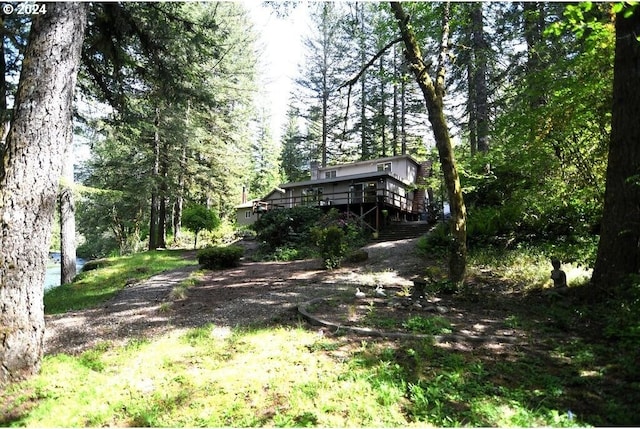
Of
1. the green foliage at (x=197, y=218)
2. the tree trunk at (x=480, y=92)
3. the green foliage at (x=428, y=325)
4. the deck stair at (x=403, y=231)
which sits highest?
the tree trunk at (x=480, y=92)

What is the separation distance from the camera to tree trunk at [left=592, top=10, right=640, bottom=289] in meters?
5.04

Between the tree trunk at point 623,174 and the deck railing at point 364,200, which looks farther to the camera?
the deck railing at point 364,200

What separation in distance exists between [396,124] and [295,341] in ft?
93.6

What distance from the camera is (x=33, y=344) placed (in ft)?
12.5

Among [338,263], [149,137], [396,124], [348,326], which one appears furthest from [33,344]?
[396,124]

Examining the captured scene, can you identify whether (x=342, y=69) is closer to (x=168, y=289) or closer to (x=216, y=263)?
(x=216, y=263)

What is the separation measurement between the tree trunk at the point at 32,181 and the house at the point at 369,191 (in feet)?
51.9

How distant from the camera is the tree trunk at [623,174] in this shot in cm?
504

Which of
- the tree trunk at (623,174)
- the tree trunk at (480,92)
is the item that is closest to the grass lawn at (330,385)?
the tree trunk at (623,174)

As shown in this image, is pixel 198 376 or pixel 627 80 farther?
pixel 627 80

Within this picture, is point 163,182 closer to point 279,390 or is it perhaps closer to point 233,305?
point 233,305

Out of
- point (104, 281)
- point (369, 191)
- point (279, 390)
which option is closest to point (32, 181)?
point (279, 390)

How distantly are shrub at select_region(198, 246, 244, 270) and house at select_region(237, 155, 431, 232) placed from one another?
8.80 m

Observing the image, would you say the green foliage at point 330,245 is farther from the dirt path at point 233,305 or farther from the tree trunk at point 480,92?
the tree trunk at point 480,92
